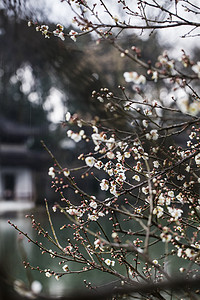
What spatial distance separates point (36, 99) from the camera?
7.51m

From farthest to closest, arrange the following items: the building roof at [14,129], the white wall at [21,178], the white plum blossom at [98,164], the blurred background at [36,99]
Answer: the white wall at [21,178] → the building roof at [14,129] → the blurred background at [36,99] → the white plum blossom at [98,164]

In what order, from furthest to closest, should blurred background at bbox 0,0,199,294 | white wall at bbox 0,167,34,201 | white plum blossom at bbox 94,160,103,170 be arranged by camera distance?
white wall at bbox 0,167,34,201
blurred background at bbox 0,0,199,294
white plum blossom at bbox 94,160,103,170

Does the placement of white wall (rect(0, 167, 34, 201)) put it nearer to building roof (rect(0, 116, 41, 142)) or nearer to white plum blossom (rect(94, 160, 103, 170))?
building roof (rect(0, 116, 41, 142))

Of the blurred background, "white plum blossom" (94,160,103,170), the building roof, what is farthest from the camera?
the building roof

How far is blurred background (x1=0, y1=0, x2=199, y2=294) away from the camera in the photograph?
332 cm

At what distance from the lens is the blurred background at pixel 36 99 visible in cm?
332

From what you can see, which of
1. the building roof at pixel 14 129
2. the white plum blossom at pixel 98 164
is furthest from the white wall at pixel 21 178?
the white plum blossom at pixel 98 164

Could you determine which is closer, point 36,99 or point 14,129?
point 36,99

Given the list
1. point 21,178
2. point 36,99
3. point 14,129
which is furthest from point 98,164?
point 21,178

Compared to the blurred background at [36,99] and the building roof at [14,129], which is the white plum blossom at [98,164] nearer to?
the blurred background at [36,99]

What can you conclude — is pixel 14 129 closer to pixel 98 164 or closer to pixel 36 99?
pixel 36 99

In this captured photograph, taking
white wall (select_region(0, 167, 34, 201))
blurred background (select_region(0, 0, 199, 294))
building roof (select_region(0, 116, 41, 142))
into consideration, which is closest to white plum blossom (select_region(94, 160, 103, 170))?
blurred background (select_region(0, 0, 199, 294))

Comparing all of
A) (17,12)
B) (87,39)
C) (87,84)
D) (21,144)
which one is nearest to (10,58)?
(21,144)

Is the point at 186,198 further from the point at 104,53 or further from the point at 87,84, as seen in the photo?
the point at 104,53
